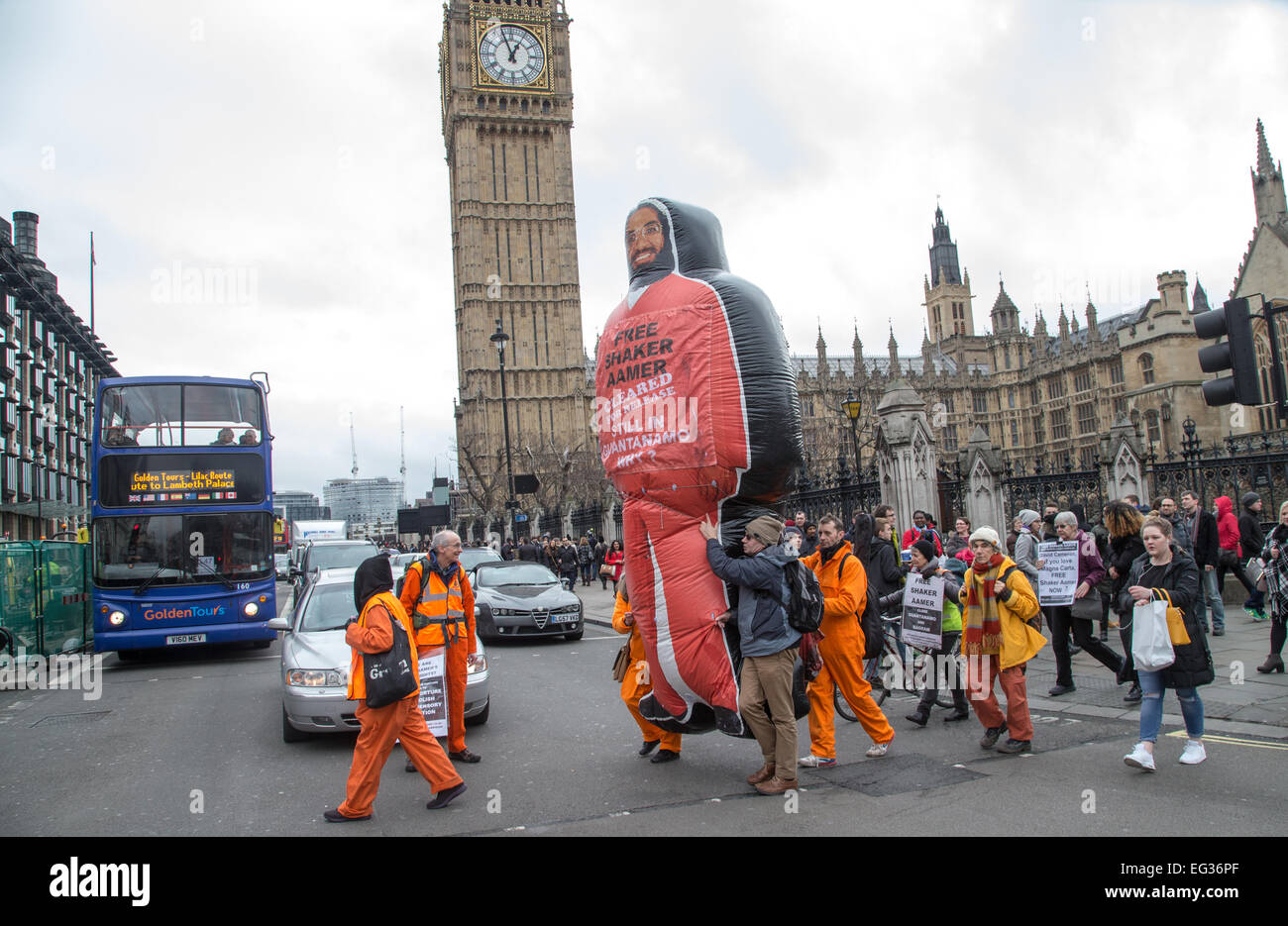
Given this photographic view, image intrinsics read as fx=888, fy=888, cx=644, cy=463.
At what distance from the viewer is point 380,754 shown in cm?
A: 529

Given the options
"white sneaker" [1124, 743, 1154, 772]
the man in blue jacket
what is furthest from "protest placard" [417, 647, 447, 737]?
"white sneaker" [1124, 743, 1154, 772]

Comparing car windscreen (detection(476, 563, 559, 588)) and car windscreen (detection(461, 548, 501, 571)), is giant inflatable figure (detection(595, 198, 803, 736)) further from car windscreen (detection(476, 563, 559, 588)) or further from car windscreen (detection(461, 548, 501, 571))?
car windscreen (detection(461, 548, 501, 571))

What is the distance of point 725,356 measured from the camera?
5777 millimetres

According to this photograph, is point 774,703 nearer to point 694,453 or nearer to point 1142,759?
point 694,453

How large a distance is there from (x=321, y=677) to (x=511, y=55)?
73.0 meters

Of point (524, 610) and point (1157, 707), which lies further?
point (524, 610)

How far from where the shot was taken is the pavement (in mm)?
6832

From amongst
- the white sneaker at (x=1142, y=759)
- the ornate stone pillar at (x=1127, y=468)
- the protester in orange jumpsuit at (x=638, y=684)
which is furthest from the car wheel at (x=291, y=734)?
the ornate stone pillar at (x=1127, y=468)

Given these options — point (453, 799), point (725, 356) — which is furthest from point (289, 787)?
point (725, 356)

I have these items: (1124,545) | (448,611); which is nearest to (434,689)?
(448,611)

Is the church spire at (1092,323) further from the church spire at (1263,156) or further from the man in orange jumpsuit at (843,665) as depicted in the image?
the man in orange jumpsuit at (843,665)

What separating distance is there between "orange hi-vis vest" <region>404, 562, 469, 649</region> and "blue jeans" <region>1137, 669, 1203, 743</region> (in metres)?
4.71

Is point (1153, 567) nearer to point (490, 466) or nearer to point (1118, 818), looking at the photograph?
point (1118, 818)

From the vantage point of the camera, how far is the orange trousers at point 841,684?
250 inches
